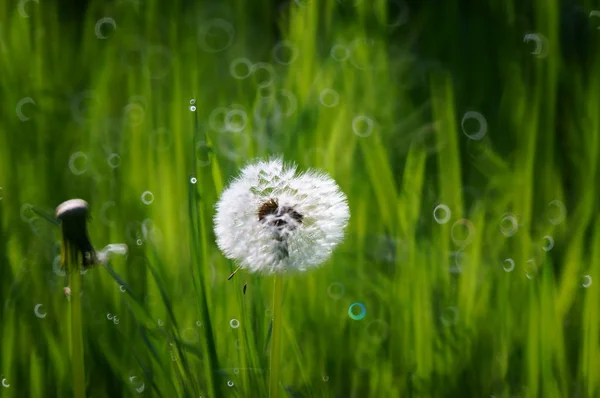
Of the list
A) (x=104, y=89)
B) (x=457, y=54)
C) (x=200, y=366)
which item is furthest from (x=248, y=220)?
(x=457, y=54)

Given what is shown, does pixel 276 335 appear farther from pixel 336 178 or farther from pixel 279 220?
pixel 336 178

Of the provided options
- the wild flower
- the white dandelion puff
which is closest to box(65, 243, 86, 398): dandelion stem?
the wild flower

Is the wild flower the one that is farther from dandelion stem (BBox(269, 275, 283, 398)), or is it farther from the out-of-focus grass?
dandelion stem (BBox(269, 275, 283, 398))

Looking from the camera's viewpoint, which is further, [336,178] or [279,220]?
[336,178]

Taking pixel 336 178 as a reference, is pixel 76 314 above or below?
below

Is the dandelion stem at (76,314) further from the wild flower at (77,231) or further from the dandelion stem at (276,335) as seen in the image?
the dandelion stem at (276,335)

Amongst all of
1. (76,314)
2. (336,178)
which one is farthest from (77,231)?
(336,178)

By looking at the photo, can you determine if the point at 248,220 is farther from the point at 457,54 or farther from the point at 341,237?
the point at 457,54

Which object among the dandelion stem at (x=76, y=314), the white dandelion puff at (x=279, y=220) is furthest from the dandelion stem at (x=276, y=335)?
the dandelion stem at (x=76, y=314)
